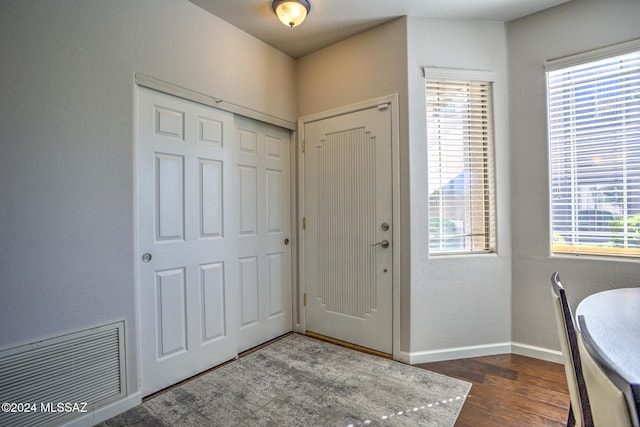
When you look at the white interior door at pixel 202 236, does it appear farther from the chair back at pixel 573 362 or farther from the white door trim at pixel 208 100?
the chair back at pixel 573 362

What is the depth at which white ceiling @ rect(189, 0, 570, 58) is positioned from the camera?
2297mm

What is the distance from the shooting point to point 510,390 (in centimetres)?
204

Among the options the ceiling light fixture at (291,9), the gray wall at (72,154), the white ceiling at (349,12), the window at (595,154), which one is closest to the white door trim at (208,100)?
the gray wall at (72,154)

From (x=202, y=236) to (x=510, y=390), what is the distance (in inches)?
95.0

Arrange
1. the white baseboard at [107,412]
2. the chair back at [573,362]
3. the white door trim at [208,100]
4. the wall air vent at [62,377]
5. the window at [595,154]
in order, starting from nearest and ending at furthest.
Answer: the chair back at [573,362] < the wall air vent at [62,377] < the white baseboard at [107,412] < the white door trim at [208,100] < the window at [595,154]

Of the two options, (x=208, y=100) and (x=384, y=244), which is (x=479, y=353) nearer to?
(x=384, y=244)

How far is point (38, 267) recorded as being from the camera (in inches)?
62.2

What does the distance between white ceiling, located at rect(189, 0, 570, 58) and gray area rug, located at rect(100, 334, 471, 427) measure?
9.00 feet

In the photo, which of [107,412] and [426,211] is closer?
[107,412]

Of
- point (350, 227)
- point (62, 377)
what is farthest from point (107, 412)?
point (350, 227)

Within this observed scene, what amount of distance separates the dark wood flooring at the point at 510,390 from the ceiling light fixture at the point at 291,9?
2797 millimetres

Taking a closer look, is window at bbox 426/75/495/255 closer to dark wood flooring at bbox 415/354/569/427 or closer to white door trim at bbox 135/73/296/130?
dark wood flooring at bbox 415/354/569/427

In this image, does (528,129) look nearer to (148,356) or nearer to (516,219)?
(516,219)

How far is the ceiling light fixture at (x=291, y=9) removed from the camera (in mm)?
2172
